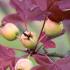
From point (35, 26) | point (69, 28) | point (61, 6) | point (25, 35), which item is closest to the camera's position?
point (61, 6)

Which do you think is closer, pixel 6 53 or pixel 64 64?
pixel 64 64

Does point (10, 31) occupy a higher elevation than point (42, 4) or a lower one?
lower

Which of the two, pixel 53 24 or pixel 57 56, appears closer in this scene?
pixel 53 24

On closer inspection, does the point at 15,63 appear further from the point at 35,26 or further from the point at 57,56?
the point at 35,26

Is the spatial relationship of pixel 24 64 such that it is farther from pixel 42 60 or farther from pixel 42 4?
pixel 42 4

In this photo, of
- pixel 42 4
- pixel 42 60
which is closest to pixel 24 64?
pixel 42 60

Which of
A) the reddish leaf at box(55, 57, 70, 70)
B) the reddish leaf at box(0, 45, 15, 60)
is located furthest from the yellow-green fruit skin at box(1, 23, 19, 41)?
the reddish leaf at box(55, 57, 70, 70)

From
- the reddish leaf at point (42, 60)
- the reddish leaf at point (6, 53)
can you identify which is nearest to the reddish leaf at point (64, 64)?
the reddish leaf at point (42, 60)

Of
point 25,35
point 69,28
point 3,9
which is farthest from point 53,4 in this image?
point 3,9

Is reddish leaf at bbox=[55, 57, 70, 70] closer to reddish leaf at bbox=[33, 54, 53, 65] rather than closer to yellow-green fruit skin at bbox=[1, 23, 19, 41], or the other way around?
reddish leaf at bbox=[33, 54, 53, 65]
